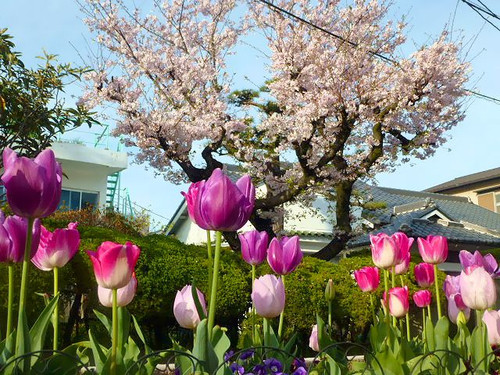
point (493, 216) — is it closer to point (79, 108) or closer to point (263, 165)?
point (263, 165)

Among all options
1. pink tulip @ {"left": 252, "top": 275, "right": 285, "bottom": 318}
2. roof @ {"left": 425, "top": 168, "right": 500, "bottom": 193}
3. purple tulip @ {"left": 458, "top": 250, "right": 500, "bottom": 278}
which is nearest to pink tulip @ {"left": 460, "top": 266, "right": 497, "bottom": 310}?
purple tulip @ {"left": 458, "top": 250, "right": 500, "bottom": 278}

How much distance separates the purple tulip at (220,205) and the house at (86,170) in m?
20.1

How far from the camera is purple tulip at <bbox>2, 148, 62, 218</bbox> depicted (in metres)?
1.61

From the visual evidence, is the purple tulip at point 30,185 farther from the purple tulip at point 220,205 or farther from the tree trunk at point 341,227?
the tree trunk at point 341,227

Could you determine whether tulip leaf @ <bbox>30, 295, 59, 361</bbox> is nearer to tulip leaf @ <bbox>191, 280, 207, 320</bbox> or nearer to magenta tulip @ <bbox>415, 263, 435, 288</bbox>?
tulip leaf @ <bbox>191, 280, 207, 320</bbox>

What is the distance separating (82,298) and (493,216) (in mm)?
22254

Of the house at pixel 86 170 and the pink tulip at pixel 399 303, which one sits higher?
the house at pixel 86 170

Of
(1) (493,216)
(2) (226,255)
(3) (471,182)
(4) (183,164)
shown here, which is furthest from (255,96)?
(3) (471,182)

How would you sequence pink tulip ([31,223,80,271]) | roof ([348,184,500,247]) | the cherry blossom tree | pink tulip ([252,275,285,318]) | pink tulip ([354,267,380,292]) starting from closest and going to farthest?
pink tulip ([31,223,80,271])
pink tulip ([252,275,285,318])
pink tulip ([354,267,380,292])
the cherry blossom tree
roof ([348,184,500,247])

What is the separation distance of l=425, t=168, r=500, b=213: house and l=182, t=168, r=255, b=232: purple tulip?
28822 millimetres

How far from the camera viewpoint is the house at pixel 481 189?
94.8 ft

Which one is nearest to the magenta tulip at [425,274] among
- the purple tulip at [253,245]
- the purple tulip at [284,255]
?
the purple tulip at [284,255]

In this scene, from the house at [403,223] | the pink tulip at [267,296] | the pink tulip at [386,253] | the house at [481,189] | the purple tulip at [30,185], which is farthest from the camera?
the house at [481,189]

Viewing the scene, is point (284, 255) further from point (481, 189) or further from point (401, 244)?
point (481, 189)
